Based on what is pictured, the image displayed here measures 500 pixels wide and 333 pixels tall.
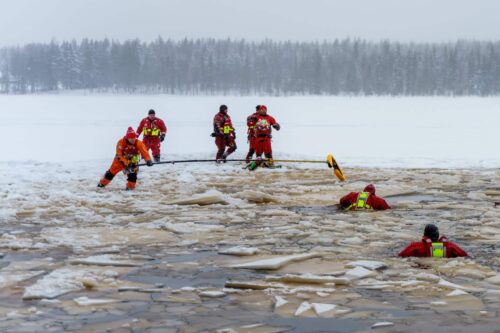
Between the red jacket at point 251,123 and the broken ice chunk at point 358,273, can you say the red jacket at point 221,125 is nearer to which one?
the red jacket at point 251,123

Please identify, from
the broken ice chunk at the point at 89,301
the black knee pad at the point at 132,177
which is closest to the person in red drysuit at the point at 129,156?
the black knee pad at the point at 132,177

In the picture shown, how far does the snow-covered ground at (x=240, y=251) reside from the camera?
554 cm

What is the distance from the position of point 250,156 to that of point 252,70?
115 metres

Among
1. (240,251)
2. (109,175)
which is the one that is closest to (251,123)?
(109,175)

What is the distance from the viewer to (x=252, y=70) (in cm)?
13088

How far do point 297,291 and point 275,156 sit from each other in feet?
44.0

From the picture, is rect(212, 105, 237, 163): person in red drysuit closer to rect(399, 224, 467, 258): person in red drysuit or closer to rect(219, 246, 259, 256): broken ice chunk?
rect(219, 246, 259, 256): broken ice chunk

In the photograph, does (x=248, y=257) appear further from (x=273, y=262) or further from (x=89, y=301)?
(x=89, y=301)

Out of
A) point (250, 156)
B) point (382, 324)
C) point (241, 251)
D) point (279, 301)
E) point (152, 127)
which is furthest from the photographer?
point (152, 127)

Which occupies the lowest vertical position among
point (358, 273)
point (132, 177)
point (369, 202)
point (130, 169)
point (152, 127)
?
point (358, 273)

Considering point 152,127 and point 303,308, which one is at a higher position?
point 152,127

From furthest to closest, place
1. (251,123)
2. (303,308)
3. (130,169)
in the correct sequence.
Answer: (251,123)
(130,169)
(303,308)

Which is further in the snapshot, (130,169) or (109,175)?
(109,175)

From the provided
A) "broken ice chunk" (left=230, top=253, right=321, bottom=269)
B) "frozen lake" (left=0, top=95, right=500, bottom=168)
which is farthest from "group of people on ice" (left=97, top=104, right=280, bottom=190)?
"broken ice chunk" (left=230, top=253, right=321, bottom=269)
